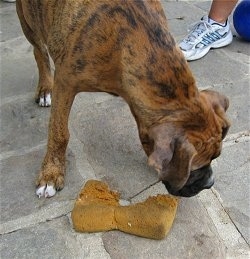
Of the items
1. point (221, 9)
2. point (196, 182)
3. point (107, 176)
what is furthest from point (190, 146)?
point (221, 9)

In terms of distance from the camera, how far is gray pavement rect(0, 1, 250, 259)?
2479 mm

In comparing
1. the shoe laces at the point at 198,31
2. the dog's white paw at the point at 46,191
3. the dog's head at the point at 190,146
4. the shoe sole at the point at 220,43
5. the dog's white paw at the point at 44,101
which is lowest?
the dog's white paw at the point at 44,101

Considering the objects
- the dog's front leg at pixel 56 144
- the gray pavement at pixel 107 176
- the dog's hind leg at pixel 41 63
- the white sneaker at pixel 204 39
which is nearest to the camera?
the gray pavement at pixel 107 176

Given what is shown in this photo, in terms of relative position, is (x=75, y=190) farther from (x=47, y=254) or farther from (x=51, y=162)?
(x=47, y=254)

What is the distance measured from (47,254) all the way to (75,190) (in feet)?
1.54

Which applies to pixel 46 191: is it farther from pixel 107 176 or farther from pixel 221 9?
pixel 221 9

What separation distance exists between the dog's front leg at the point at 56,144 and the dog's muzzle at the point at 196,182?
75cm

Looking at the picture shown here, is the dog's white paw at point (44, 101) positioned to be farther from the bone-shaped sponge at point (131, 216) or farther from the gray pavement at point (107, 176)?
the bone-shaped sponge at point (131, 216)

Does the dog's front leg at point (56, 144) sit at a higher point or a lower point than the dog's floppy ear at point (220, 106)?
lower

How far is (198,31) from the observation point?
4195 mm

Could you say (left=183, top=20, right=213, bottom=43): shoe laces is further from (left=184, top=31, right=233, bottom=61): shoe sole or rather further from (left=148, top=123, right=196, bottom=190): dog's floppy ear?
(left=148, top=123, right=196, bottom=190): dog's floppy ear

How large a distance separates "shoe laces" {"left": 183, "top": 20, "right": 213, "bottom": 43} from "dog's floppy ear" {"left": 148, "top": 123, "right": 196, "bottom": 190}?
215cm

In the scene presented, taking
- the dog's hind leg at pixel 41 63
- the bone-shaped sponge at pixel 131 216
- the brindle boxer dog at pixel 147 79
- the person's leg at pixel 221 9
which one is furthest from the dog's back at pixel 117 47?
the person's leg at pixel 221 9

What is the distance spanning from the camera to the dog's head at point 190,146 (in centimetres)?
210
